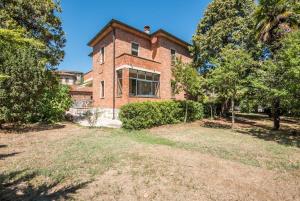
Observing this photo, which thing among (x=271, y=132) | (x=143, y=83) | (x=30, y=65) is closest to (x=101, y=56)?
(x=143, y=83)

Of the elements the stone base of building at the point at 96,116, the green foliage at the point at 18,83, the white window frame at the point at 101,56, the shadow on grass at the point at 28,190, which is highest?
the white window frame at the point at 101,56

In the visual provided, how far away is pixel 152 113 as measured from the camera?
13133 mm

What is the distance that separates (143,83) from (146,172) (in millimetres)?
12810

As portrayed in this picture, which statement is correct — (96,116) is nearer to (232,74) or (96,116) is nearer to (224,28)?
(232,74)

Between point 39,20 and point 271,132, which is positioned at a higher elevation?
point 39,20

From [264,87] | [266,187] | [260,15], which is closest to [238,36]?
[260,15]

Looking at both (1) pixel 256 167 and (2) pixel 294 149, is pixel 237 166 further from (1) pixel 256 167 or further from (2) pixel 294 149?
(2) pixel 294 149

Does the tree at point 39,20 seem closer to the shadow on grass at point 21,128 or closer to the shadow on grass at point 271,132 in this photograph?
the shadow on grass at point 21,128

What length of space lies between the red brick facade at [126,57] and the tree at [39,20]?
13.3ft

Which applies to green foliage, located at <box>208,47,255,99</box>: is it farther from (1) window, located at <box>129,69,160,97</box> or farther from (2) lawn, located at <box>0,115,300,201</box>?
(1) window, located at <box>129,69,160,97</box>

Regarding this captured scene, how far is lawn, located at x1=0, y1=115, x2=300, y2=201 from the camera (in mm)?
4066

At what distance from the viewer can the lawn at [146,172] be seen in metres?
Result: 4.07

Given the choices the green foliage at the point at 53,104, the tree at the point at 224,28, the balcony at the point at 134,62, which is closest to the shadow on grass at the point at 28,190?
the green foliage at the point at 53,104

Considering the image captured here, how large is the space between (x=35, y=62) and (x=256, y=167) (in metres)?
13.2
